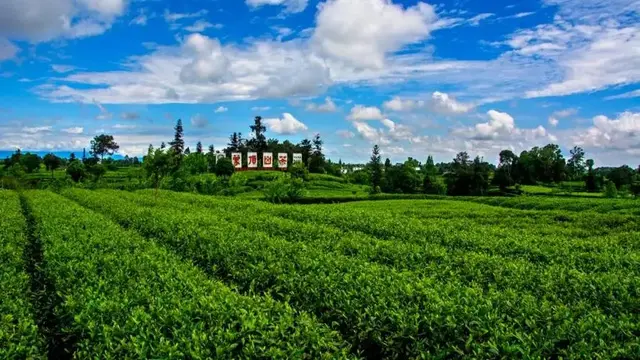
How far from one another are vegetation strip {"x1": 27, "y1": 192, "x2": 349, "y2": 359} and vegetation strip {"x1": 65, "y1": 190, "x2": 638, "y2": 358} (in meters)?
0.51

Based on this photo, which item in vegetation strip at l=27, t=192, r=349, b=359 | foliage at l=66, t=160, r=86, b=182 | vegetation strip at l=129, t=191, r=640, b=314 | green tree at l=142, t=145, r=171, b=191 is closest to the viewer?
vegetation strip at l=27, t=192, r=349, b=359

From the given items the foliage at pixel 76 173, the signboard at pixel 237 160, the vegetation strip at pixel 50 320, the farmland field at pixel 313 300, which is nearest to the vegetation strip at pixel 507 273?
the farmland field at pixel 313 300

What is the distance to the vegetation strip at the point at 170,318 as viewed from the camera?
4672 mm

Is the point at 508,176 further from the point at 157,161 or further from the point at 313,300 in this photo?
the point at 313,300

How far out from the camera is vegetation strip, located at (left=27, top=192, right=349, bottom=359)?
467cm

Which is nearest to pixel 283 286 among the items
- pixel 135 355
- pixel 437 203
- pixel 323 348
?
pixel 323 348

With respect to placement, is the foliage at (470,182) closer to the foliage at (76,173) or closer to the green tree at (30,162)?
the foliage at (76,173)

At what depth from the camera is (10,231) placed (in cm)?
1295

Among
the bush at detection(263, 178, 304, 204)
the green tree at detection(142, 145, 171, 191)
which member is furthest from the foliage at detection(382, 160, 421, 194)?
the green tree at detection(142, 145, 171, 191)

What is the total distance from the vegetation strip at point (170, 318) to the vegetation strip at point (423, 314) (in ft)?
1.69

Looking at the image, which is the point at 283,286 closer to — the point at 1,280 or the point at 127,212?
the point at 1,280

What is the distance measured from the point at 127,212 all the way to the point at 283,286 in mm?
13052

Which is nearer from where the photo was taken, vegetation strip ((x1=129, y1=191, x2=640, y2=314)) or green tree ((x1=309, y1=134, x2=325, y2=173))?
vegetation strip ((x1=129, y1=191, x2=640, y2=314))

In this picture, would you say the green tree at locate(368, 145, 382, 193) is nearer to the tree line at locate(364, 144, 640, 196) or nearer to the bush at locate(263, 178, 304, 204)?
the tree line at locate(364, 144, 640, 196)
